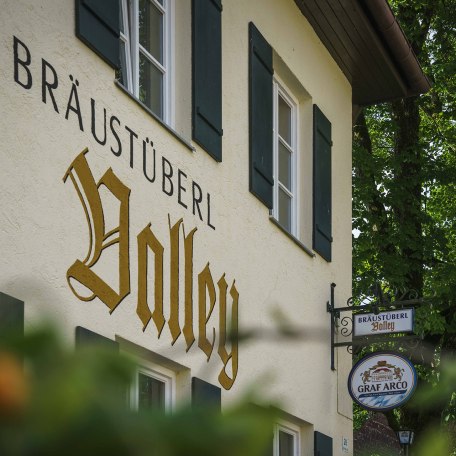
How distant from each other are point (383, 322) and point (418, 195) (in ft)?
25.3

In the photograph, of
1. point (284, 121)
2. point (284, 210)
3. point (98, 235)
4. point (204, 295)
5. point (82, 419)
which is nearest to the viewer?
point (82, 419)

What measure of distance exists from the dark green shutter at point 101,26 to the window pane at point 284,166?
3.61 metres

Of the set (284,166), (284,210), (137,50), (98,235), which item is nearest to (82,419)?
(98,235)

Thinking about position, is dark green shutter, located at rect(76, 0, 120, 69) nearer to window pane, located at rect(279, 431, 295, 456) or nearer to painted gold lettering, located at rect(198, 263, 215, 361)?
painted gold lettering, located at rect(198, 263, 215, 361)

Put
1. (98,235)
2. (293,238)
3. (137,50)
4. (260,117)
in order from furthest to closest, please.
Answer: (293,238), (260,117), (137,50), (98,235)

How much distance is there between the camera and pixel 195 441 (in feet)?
1.31

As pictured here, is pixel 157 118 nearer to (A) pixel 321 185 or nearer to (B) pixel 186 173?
(B) pixel 186 173

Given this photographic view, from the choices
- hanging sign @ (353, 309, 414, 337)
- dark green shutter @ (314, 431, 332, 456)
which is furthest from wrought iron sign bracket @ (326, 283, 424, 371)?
dark green shutter @ (314, 431, 332, 456)

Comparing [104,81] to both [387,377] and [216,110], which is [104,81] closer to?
Answer: [216,110]

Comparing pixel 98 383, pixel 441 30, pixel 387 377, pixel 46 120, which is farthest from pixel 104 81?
pixel 441 30

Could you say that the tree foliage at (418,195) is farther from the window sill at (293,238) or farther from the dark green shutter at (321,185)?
the window sill at (293,238)

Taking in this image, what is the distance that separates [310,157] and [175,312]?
353 centimetres

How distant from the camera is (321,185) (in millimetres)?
10039

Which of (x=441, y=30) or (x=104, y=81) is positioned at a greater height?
(x=441, y=30)
